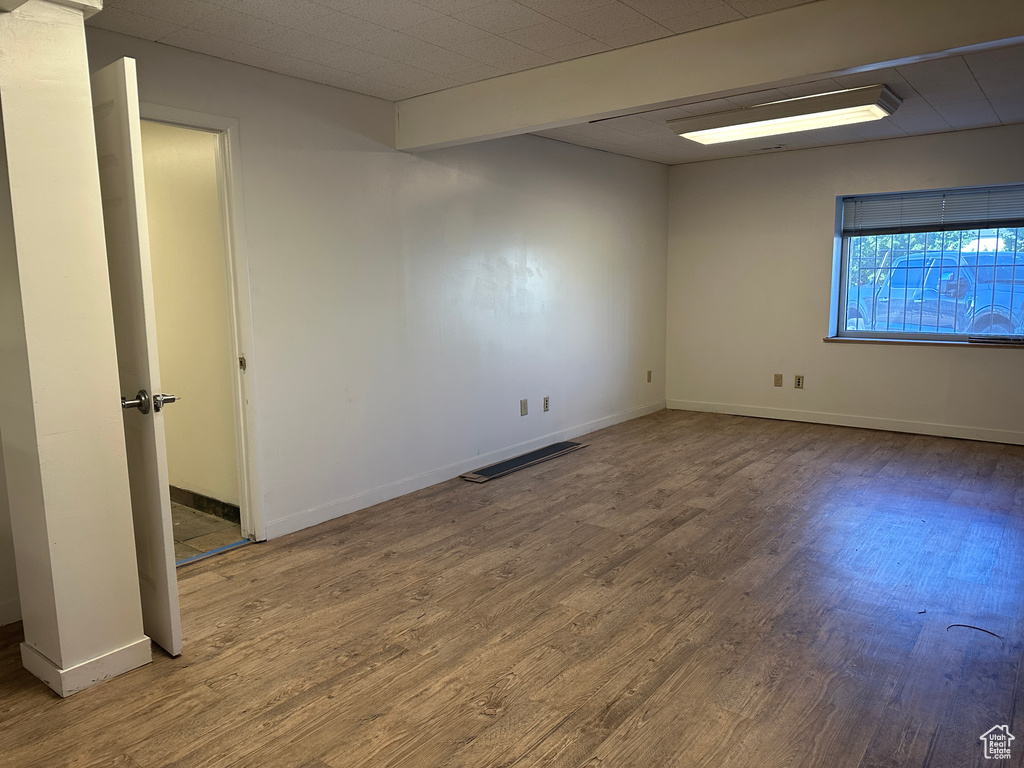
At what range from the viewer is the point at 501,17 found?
2713mm

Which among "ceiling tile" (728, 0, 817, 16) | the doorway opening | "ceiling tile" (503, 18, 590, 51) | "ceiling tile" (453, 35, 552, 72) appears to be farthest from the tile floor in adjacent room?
"ceiling tile" (728, 0, 817, 16)

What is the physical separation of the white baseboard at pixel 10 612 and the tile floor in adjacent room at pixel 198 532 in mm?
645

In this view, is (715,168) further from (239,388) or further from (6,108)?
(6,108)

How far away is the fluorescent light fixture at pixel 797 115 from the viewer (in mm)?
3897

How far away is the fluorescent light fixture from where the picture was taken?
3.90 meters

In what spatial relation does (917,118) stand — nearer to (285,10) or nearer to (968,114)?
(968,114)

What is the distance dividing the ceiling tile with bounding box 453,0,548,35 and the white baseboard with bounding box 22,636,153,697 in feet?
8.18

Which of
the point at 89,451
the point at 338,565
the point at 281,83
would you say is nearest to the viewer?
the point at 89,451

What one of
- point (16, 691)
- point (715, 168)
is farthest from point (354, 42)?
point (715, 168)

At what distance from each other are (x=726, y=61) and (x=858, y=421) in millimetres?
3888

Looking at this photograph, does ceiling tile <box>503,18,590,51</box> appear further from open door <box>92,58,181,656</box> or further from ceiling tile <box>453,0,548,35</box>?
open door <box>92,58,181,656</box>

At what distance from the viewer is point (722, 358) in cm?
646

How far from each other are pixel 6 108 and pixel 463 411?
2.99 meters

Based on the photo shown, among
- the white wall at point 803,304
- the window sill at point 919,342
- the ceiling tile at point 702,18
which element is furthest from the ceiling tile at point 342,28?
the window sill at point 919,342
